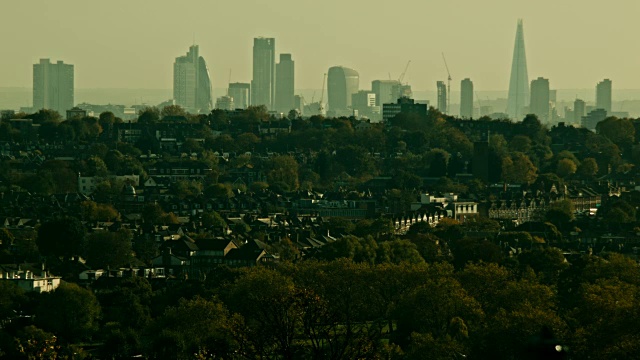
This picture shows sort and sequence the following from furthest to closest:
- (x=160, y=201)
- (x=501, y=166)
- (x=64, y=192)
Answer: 1. (x=501, y=166)
2. (x=64, y=192)
3. (x=160, y=201)

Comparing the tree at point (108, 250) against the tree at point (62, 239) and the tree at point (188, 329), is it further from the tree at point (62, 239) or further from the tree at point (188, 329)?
the tree at point (188, 329)

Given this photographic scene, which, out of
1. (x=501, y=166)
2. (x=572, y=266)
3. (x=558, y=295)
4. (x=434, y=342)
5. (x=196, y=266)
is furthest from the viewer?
(x=501, y=166)

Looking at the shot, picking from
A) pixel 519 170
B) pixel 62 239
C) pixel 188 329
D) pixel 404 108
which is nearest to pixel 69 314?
pixel 188 329

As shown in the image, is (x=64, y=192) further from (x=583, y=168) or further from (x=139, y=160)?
(x=583, y=168)

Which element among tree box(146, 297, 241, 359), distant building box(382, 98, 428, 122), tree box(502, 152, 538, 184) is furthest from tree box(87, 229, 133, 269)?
distant building box(382, 98, 428, 122)

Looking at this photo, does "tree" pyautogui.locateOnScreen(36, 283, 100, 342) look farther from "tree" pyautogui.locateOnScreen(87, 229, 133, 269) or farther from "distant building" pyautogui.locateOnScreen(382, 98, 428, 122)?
"distant building" pyautogui.locateOnScreen(382, 98, 428, 122)

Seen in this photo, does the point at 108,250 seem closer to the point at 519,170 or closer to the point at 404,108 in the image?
the point at 519,170

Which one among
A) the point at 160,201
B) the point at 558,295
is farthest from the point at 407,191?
the point at 558,295

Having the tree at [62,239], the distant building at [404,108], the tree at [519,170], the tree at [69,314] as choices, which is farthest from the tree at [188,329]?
the distant building at [404,108]
